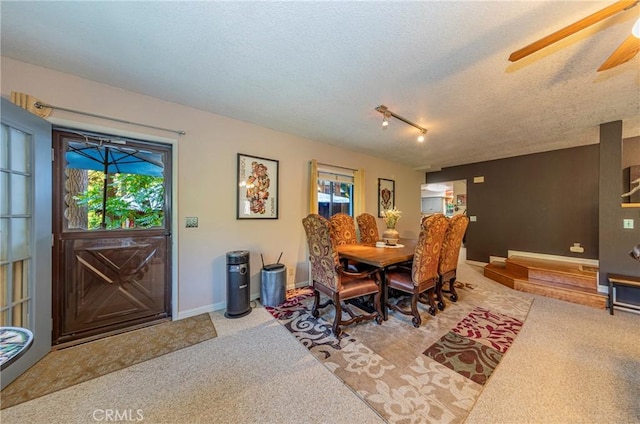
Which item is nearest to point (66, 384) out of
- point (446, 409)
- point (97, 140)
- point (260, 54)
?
point (97, 140)

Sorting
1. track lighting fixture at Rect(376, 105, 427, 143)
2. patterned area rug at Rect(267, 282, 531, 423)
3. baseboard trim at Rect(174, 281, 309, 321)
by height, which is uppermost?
track lighting fixture at Rect(376, 105, 427, 143)

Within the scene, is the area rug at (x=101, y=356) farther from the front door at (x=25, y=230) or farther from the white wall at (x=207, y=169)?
the white wall at (x=207, y=169)

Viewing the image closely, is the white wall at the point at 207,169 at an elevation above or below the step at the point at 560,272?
above

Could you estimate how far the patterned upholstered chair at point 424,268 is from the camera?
227 cm

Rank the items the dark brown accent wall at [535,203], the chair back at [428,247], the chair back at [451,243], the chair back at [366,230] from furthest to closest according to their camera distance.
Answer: the dark brown accent wall at [535,203]
the chair back at [366,230]
the chair back at [451,243]
the chair back at [428,247]

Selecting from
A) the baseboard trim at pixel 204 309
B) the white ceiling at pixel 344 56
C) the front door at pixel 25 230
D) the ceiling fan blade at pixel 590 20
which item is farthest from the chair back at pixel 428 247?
the front door at pixel 25 230

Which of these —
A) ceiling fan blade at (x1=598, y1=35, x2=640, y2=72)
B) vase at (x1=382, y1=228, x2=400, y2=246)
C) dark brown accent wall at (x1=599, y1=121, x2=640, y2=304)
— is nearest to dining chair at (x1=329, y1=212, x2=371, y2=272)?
vase at (x1=382, y1=228, x2=400, y2=246)

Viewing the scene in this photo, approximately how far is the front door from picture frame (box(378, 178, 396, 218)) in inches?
186

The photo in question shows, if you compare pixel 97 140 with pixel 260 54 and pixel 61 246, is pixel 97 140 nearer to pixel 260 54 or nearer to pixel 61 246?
pixel 61 246

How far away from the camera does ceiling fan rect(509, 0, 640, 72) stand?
1034 millimetres

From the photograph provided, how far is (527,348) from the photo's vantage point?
1.92m

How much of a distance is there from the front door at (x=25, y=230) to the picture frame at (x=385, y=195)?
4.72m

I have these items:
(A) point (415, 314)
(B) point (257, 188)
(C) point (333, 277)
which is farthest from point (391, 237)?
(B) point (257, 188)

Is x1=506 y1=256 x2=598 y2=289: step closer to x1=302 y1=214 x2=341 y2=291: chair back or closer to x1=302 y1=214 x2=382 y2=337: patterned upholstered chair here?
x1=302 y1=214 x2=382 y2=337: patterned upholstered chair
